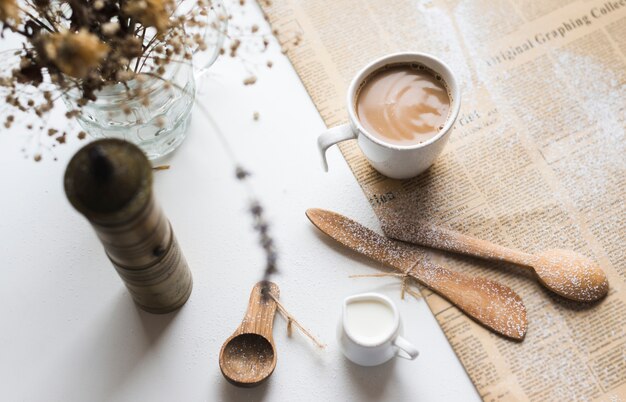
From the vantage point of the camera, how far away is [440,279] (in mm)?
866

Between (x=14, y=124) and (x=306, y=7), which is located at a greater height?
(x=14, y=124)

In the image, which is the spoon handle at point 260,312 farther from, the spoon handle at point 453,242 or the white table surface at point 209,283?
the spoon handle at point 453,242

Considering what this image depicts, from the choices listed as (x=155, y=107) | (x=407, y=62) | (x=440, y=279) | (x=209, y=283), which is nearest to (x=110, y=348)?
(x=209, y=283)

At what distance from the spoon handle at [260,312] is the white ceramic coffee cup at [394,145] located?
0.59 feet

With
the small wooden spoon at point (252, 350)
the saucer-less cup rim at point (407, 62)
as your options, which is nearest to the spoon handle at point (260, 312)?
the small wooden spoon at point (252, 350)

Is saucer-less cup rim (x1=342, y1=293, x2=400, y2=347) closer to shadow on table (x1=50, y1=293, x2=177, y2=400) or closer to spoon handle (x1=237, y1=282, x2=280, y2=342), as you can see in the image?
spoon handle (x1=237, y1=282, x2=280, y2=342)

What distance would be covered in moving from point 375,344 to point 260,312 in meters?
0.16

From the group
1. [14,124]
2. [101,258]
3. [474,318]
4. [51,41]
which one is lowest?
[474,318]

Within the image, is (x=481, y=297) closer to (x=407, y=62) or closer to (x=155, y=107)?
(x=407, y=62)

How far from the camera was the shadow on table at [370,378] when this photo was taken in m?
0.83

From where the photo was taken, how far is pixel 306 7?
3.42 ft

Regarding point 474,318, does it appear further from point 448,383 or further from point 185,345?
point 185,345

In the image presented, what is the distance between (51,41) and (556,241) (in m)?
0.66

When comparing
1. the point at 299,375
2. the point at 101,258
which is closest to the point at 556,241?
the point at 299,375
